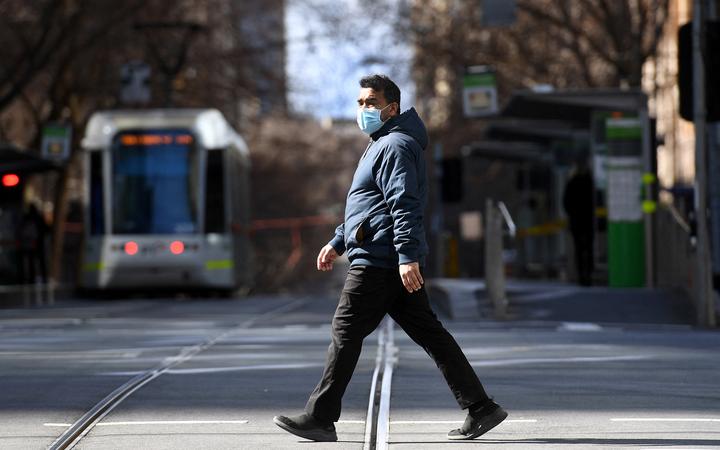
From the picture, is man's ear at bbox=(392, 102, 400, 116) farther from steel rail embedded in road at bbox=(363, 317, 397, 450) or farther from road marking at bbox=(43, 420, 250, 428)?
road marking at bbox=(43, 420, 250, 428)

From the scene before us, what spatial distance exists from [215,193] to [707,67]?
12.8 meters

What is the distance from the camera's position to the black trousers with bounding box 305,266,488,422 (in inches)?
323

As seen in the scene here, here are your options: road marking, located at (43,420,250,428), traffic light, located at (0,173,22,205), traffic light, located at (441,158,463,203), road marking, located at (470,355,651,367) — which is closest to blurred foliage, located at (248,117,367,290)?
traffic light, located at (441,158,463,203)

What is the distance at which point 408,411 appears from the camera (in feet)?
31.3

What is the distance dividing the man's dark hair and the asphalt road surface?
1.63 meters

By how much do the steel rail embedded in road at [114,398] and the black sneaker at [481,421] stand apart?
72.5 inches

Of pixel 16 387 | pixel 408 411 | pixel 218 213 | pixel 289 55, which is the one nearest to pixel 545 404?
pixel 408 411

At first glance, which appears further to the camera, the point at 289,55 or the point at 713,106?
the point at 289,55

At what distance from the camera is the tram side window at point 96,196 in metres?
29.1

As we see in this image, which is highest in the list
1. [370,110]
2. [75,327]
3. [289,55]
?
[289,55]

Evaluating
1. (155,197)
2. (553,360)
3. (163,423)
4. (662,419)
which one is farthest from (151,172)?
(662,419)

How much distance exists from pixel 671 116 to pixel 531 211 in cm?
1814

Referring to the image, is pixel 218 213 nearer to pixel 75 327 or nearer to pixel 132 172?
pixel 132 172

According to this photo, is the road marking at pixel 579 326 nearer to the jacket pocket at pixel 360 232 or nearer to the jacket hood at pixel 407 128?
the jacket hood at pixel 407 128
